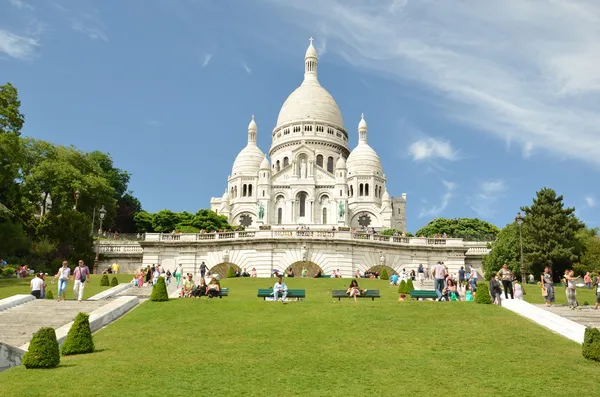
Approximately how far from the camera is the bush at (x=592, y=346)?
542 inches

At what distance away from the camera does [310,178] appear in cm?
9775

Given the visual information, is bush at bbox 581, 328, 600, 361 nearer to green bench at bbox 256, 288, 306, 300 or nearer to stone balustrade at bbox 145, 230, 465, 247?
green bench at bbox 256, 288, 306, 300

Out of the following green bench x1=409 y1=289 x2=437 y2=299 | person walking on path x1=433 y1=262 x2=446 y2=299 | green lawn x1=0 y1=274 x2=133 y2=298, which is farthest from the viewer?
green lawn x1=0 y1=274 x2=133 y2=298

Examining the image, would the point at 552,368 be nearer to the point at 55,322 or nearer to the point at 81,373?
the point at 81,373

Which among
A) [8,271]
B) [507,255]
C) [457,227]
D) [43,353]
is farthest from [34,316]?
[457,227]

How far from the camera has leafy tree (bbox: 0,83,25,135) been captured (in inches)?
1460

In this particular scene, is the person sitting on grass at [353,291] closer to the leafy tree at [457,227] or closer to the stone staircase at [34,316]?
the stone staircase at [34,316]

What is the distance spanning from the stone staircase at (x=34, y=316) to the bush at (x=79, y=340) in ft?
8.47

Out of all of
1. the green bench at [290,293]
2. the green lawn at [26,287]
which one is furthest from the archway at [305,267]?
the green bench at [290,293]

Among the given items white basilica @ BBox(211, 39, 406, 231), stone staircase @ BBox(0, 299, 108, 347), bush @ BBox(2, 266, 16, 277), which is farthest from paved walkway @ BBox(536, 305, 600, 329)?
white basilica @ BBox(211, 39, 406, 231)

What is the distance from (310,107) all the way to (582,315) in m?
93.4

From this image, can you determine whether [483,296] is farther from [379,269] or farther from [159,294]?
[379,269]

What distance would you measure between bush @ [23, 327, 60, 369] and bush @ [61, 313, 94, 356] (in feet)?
4.21

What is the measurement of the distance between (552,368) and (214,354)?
7.38 m
